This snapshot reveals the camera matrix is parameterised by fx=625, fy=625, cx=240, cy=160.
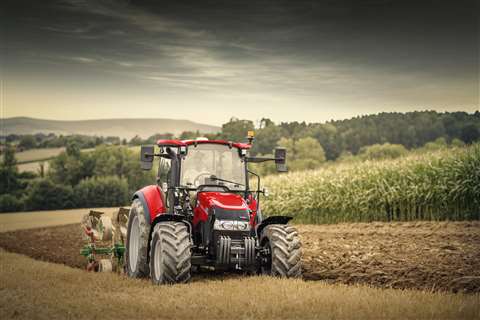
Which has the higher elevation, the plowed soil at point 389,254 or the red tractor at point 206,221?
the red tractor at point 206,221

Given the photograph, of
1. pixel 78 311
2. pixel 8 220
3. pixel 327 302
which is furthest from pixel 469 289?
pixel 8 220

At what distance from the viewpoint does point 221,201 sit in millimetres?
9797

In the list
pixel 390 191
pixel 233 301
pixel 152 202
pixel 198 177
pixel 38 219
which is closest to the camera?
pixel 233 301

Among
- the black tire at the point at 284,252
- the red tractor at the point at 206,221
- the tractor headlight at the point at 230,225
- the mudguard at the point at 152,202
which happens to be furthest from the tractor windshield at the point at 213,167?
the black tire at the point at 284,252

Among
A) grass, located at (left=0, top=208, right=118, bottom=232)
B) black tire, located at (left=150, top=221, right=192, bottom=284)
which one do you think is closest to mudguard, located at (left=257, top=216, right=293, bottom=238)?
black tire, located at (left=150, top=221, right=192, bottom=284)

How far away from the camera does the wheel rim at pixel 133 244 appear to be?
1154 cm

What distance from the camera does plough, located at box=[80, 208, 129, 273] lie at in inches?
490

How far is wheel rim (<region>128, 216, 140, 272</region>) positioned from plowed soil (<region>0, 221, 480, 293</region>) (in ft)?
8.25

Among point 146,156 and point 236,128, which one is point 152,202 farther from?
point 236,128

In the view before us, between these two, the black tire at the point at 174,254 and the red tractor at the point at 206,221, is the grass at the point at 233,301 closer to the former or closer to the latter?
the black tire at the point at 174,254

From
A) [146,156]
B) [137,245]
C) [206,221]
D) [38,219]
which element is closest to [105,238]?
[137,245]

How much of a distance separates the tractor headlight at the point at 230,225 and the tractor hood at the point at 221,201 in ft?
0.72

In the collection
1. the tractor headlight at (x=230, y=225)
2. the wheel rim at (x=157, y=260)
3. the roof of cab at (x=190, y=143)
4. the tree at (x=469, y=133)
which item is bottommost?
the wheel rim at (x=157, y=260)

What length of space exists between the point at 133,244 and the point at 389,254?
5.07 meters
